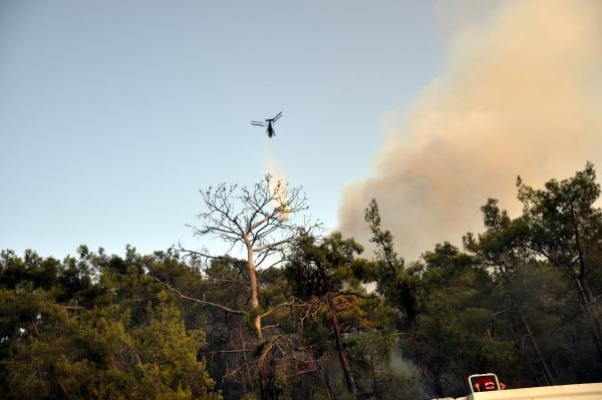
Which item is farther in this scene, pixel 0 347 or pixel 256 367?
pixel 0 347

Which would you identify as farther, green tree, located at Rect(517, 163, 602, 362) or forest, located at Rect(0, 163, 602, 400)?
green tree, located at Rect(517, 163, 602, 362)

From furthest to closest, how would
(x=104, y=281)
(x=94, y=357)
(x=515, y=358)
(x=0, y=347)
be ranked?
(x=104, y=281)
(x=0, y=347)
(x=515, y=358)
(x=94, y=357)

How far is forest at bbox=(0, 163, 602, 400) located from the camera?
699 inches

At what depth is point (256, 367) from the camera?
18.2 m

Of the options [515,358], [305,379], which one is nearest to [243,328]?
[305,379]

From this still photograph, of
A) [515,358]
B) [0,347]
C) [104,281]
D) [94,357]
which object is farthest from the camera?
[104,281]

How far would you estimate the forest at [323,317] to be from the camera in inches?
699

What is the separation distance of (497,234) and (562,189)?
6.80 meters

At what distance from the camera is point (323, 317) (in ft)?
74.5

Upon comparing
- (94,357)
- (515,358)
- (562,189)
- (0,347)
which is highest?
(562,189)

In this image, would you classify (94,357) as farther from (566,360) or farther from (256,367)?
(566,360)

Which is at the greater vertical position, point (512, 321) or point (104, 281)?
point (104, 281)

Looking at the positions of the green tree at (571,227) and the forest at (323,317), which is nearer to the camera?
the forest at (323,317)

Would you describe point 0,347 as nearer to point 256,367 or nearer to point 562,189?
point 256,367
